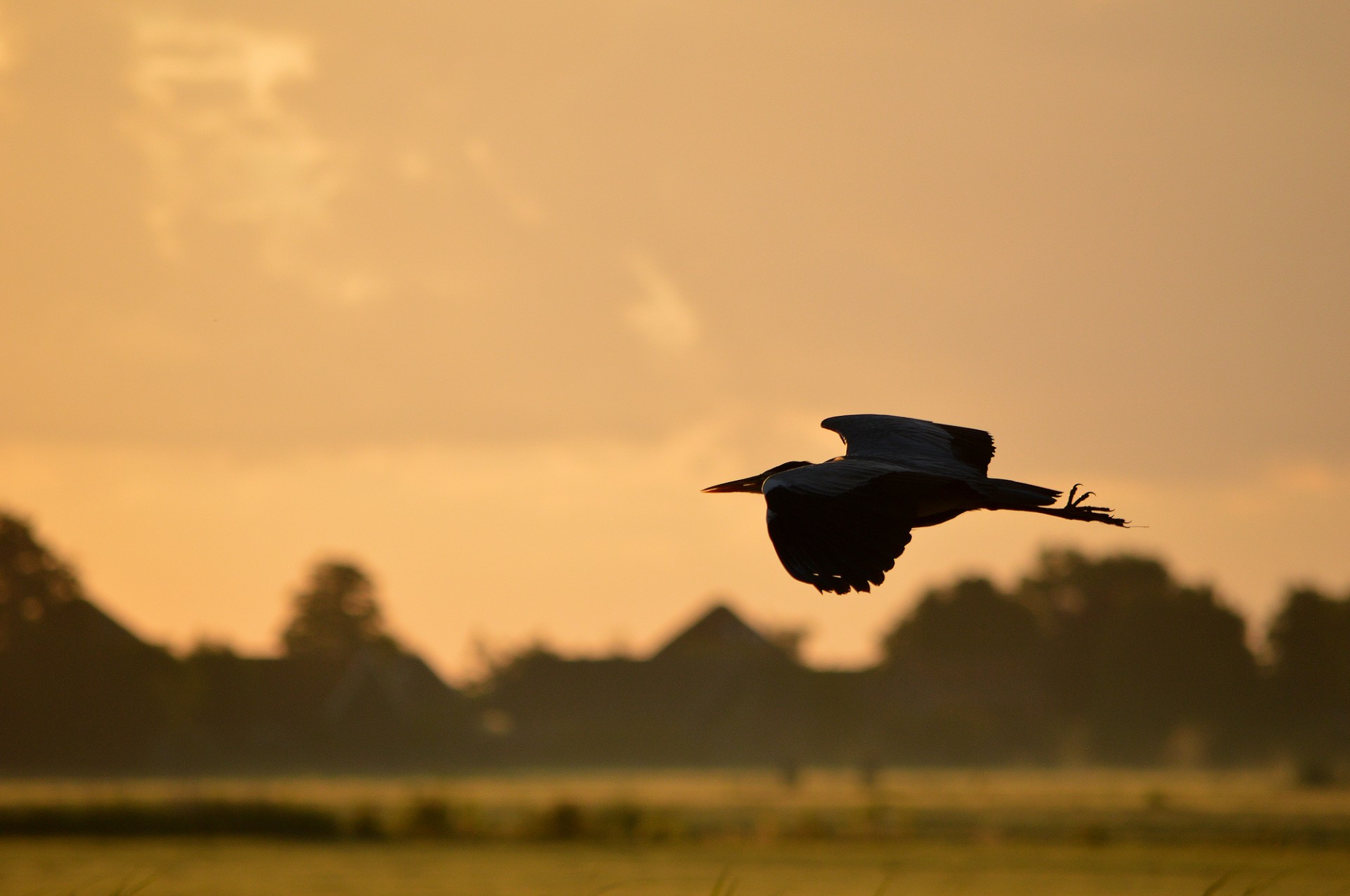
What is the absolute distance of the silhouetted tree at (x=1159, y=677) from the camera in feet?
229

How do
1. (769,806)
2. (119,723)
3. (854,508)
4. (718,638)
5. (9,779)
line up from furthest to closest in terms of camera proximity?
(718,638), (119,723), (9,779), (769,806), (854,508)

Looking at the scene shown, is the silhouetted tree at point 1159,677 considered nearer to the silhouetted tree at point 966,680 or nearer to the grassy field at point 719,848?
the silhouetted tree at point 966,680

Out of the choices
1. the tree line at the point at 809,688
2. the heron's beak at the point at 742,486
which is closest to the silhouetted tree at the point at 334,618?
the tree line at the point at 809,688

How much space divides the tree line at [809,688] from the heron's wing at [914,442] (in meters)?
49.8

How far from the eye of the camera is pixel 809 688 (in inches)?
2697

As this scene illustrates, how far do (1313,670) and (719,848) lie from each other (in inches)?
1986

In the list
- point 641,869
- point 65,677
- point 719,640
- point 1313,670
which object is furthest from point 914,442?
point 1313,670

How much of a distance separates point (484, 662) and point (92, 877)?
48296mm

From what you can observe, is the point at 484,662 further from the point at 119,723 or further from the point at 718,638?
the point at 119,723

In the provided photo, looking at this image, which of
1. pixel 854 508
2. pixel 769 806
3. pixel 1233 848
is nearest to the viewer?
pixel 854 508

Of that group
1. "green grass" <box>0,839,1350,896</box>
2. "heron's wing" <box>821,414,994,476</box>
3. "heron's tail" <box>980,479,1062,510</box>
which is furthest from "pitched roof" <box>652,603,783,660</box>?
"heron's tail" <box>980,479,1062,510</box>

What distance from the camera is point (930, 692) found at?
71562mm

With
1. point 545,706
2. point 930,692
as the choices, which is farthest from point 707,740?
point 930,692

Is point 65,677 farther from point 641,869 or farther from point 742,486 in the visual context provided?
point 742,486
